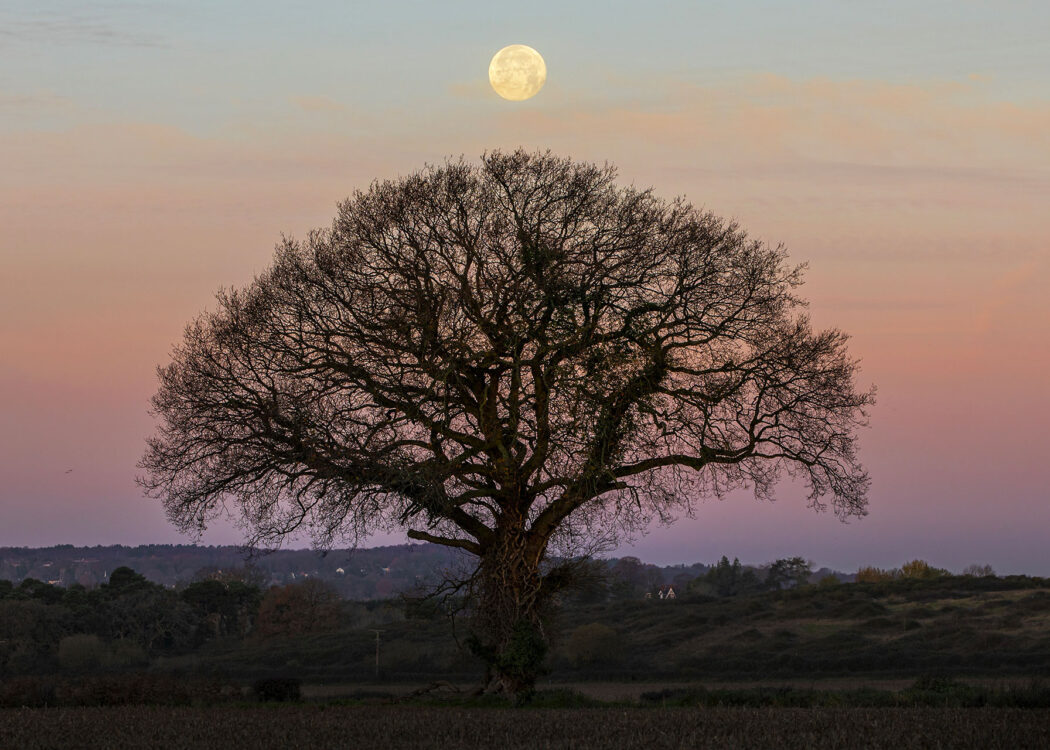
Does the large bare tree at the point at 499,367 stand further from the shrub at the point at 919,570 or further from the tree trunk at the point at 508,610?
the shrub at the point at 919,570

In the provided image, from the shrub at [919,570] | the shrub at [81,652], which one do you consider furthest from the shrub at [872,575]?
the shrub at [81,652]

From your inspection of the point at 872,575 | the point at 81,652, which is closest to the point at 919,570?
the point at 872,575

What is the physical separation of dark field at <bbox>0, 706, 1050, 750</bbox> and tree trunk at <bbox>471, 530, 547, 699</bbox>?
432cm

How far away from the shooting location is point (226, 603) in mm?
86375

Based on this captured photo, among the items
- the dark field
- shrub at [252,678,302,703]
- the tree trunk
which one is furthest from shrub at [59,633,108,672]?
the dark field

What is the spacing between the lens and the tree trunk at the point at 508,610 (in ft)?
103

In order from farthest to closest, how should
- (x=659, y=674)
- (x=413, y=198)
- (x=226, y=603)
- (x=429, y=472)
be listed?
(x=226, y=603)
(x=659, y=674)
(x=413, y=198)
(x=429, y=472)

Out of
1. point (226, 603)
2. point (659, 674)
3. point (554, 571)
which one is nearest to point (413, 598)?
point (554, 571)

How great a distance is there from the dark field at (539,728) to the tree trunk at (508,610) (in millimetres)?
4319

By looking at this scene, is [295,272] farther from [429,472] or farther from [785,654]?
[785,654]

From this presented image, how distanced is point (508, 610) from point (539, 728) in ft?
34.6

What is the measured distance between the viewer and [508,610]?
32.6 m

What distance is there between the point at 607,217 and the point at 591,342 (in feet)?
11.6

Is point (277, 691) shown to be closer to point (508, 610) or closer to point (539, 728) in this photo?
point (508, 610)
